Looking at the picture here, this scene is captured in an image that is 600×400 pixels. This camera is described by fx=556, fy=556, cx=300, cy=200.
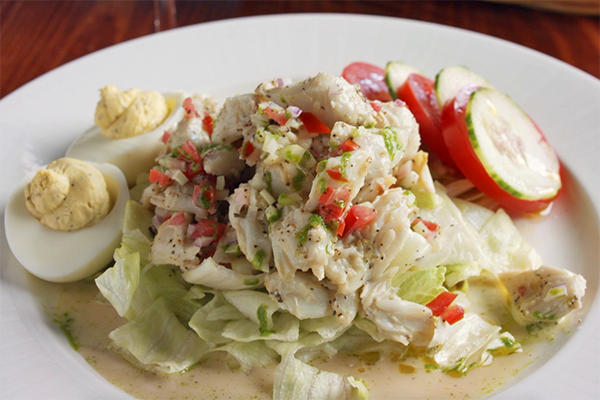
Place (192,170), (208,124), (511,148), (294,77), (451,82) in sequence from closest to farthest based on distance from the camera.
Result: (192,170) → (208,124) → (511,148) → (451,82) → (294,77)

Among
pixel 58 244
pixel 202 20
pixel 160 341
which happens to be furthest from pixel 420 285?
pixel 202 20

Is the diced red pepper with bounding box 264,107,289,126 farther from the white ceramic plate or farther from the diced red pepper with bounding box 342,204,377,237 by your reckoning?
the white ceramic plate

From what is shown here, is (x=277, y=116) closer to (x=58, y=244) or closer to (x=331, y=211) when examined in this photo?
(x=331, y=211)

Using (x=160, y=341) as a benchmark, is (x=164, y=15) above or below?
above

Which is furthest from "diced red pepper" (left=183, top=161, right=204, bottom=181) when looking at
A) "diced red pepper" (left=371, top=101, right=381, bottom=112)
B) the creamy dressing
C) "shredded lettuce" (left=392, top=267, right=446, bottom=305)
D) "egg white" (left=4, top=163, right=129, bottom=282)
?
"shredded lettuce" (left=392, top=267, right=446, bottom=305)

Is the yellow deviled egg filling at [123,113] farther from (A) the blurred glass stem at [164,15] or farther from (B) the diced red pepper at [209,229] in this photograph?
(A) the blurred glass stem at [164,15]

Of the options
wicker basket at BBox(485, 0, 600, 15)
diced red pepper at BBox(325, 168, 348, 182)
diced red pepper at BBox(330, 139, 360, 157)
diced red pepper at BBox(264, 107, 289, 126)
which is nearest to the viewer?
diced red pepper at BBox(325, 168, 348, 182)

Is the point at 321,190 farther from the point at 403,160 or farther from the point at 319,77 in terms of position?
the point at 403,160
